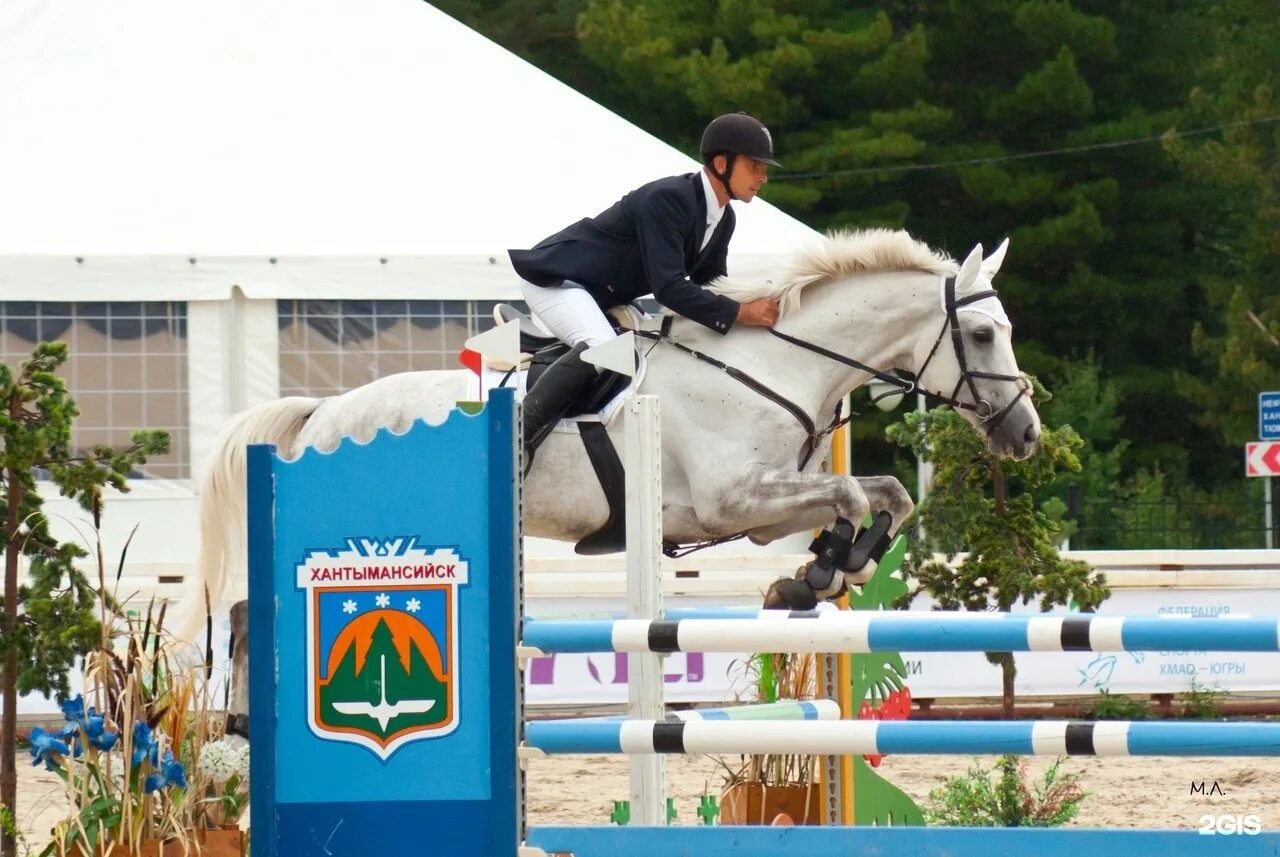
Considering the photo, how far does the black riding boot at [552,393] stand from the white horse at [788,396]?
0.06 metres

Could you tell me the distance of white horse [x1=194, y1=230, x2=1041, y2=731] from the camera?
15.4 ft

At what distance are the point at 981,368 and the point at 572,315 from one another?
3.40 ft

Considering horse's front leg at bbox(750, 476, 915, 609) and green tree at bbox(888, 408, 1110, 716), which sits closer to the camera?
horse's front leg at bbox(750, 476, 915, 609)

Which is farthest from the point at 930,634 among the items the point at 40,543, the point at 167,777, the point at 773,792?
the point at 40,543

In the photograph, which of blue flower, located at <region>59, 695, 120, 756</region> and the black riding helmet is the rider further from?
blue flower, located at <region>59, 695, 120, 756</region>

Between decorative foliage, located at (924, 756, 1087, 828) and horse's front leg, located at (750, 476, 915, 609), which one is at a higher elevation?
horse's front leg, located at (750, 476, 915, 609)

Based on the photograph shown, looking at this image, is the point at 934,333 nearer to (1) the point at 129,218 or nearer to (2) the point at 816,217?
(1) the point at 129,218

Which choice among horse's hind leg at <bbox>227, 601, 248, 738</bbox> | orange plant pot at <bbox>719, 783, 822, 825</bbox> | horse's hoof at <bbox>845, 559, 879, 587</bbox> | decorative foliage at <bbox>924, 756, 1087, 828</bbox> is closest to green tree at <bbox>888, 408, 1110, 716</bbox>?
decorative foliage at <bbox>924, 756, 1087, 828</bbox>

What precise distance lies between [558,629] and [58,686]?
4.97 ft

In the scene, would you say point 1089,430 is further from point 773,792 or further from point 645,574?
point 645,574

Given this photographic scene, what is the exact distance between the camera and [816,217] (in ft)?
65.8

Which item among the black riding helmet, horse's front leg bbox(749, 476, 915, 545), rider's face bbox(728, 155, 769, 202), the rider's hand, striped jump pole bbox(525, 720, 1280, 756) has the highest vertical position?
the black riding helmet

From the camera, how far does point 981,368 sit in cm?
478

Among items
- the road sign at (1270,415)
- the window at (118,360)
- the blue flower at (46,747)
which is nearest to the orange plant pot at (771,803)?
the blue flower at (46,747)
